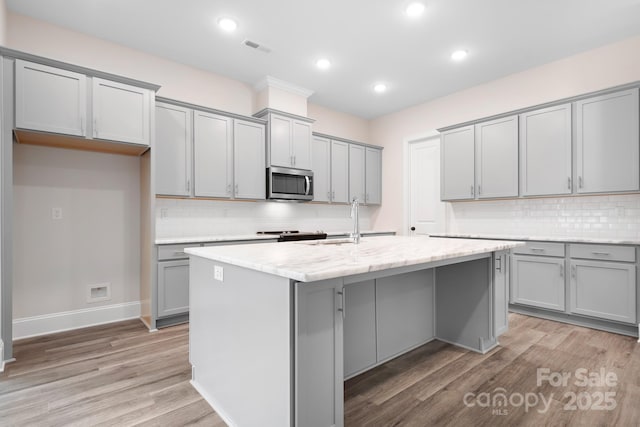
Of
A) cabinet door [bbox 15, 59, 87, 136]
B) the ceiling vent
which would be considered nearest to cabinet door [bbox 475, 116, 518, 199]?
the ceiling vent

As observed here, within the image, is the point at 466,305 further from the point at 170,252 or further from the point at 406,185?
the point at 406,185

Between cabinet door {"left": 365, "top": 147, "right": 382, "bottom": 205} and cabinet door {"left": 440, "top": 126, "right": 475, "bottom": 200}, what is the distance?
139cm

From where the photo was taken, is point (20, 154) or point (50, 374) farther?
point (20, 154)

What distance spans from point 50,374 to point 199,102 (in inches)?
125

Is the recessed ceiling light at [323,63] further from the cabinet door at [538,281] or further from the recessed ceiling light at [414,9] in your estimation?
the cabinet door at [538,281]

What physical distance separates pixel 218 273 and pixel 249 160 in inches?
102

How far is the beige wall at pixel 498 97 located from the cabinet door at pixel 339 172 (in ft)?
3.02

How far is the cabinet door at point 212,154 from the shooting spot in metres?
3.72

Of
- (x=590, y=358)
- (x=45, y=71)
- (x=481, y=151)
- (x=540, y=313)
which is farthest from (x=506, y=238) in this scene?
(x=45, y=71)

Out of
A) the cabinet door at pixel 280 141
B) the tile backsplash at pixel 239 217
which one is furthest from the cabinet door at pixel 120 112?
the cabinet door at pixel 280 141

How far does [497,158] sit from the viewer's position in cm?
408

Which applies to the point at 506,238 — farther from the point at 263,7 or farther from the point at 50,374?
the point at 50,374

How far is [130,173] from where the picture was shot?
141 inches

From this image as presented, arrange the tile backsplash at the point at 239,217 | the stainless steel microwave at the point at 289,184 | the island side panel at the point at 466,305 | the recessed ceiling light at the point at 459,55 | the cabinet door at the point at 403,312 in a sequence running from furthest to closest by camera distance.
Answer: the stainless steel microwave at the point at 289,184 < the tile backsplash at the point at 239,217 < the recessed ceiling light at the point at 459,55 < the island side panel at the point at 466,305 < the cabinet door at the point at 403,312
